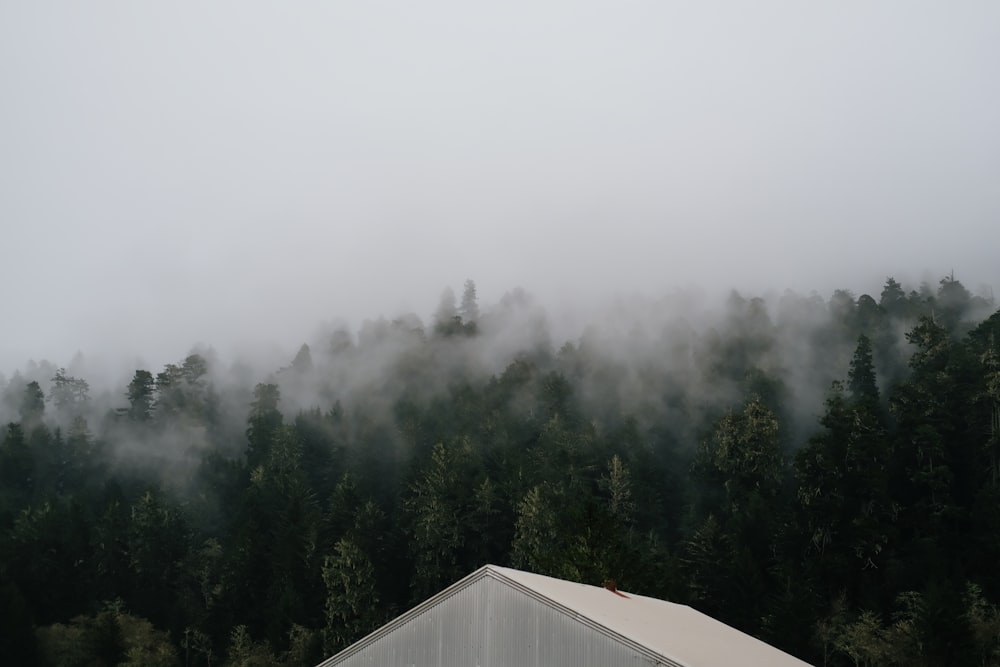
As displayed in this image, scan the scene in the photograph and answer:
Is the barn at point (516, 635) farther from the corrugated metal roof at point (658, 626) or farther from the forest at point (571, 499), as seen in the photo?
the forest at point (571, 499)

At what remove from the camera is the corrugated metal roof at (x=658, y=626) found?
98.5 ft

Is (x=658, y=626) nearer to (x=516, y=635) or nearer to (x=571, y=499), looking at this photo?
(x=516, y=635)

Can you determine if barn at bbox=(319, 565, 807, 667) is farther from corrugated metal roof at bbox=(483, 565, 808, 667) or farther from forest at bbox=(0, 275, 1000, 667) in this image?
forest at bbox=(0, 275, 1000, 667)

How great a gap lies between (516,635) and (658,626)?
709cm

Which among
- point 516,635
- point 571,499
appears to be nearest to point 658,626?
point 516,635

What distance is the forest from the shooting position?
77.0 metres

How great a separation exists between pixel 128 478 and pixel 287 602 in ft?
194

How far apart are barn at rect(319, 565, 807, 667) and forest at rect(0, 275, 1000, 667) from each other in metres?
39.7

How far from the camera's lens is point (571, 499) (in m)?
96.8

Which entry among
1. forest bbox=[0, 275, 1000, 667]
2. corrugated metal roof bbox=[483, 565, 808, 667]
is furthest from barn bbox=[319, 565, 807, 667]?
forest bbox=[0, 275, 1000, 667]

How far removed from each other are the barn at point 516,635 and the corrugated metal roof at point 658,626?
0.22 ft

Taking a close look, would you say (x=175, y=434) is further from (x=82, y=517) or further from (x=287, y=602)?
(x=287, y=602)

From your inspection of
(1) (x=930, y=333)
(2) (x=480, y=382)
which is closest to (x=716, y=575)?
(1) (x=930, y=333)

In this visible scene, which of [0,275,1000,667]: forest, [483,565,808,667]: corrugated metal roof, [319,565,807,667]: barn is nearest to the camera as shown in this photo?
[319,565,807,667]: barn
